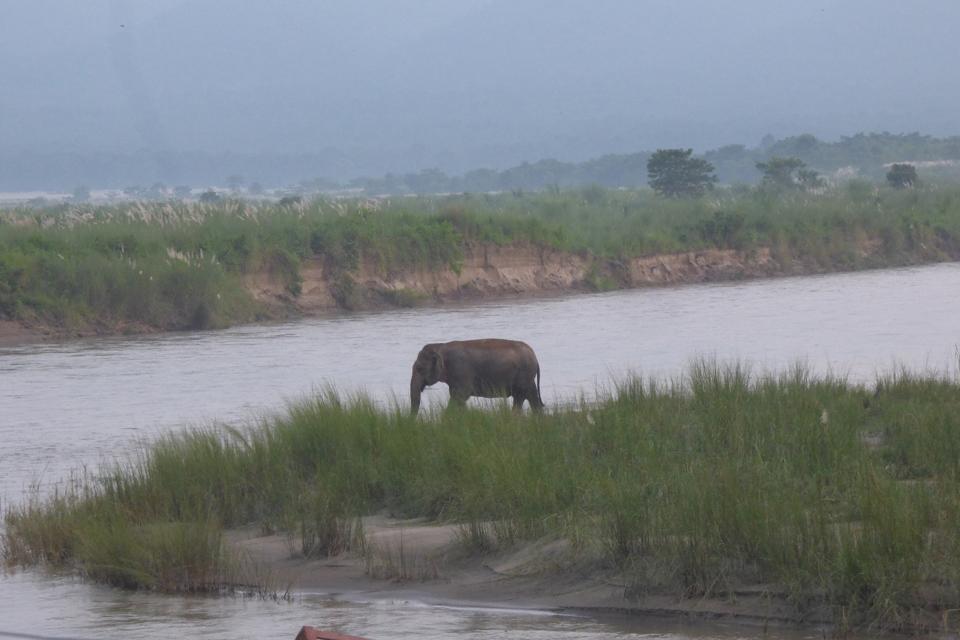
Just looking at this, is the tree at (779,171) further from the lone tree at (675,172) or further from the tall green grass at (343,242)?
the tall green grass at (343,242)

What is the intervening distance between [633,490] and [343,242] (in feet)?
87.1

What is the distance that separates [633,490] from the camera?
9.98 meters

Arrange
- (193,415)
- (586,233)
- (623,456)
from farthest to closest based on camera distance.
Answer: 1. (586,233)
2. (193,415)
3. (623,456)

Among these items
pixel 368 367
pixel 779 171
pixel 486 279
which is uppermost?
pixel 779 171

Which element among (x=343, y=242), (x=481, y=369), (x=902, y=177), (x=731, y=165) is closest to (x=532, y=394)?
(x=481, y=369)

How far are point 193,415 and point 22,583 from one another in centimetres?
879

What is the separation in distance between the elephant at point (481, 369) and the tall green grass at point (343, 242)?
1648cm

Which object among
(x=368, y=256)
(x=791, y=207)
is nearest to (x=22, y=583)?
(x=368, y=256)

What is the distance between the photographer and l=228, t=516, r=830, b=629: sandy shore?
9.07 m

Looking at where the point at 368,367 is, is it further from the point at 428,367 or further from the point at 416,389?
the point at 416,389

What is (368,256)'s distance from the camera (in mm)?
36562

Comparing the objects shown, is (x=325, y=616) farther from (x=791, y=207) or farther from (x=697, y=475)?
(x=791, y=207)

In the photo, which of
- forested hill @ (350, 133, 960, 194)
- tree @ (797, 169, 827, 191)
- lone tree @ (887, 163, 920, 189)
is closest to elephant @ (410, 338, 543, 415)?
lone tree @ (887, 163, 920, 189)

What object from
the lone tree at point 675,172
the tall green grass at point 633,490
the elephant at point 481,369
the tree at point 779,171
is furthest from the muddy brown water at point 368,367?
the tree at point 779,171
